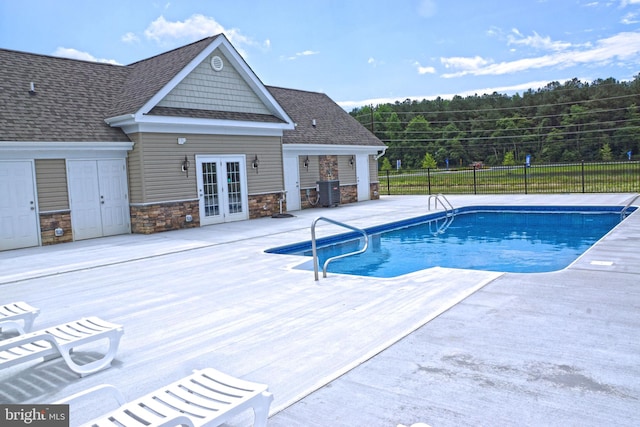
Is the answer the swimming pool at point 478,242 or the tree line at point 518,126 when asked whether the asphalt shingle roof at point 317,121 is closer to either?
the swimming pool at point 478,242

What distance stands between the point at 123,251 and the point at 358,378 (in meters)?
8.02

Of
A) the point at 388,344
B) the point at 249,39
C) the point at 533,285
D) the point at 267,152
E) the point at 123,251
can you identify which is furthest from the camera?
the point at 249,39

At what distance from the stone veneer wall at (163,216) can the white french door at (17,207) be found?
7.76 ft

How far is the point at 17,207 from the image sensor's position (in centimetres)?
1140

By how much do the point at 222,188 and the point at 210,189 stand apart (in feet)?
1.45

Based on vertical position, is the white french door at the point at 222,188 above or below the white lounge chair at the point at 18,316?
above

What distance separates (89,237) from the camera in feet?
41.9

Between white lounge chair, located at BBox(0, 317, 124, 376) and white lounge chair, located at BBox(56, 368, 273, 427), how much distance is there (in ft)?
3.79

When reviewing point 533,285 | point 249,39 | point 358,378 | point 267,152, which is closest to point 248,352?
point 358,378

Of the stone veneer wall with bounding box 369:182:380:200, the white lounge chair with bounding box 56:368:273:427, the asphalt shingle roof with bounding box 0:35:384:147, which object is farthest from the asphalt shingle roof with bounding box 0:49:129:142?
the stone veneer wall with bounding box 369:182:380:200

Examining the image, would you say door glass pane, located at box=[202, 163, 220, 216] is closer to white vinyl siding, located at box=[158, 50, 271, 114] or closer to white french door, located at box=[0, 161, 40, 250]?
white vinyl siding, located at box=[158, 50, 271, 114]

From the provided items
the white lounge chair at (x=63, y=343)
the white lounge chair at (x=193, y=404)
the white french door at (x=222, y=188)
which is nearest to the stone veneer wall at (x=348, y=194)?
the white french door at (x=222, y=188)

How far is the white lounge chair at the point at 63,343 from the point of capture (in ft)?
12.9

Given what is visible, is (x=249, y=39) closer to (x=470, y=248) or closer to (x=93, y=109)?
(x=93, y=109)
